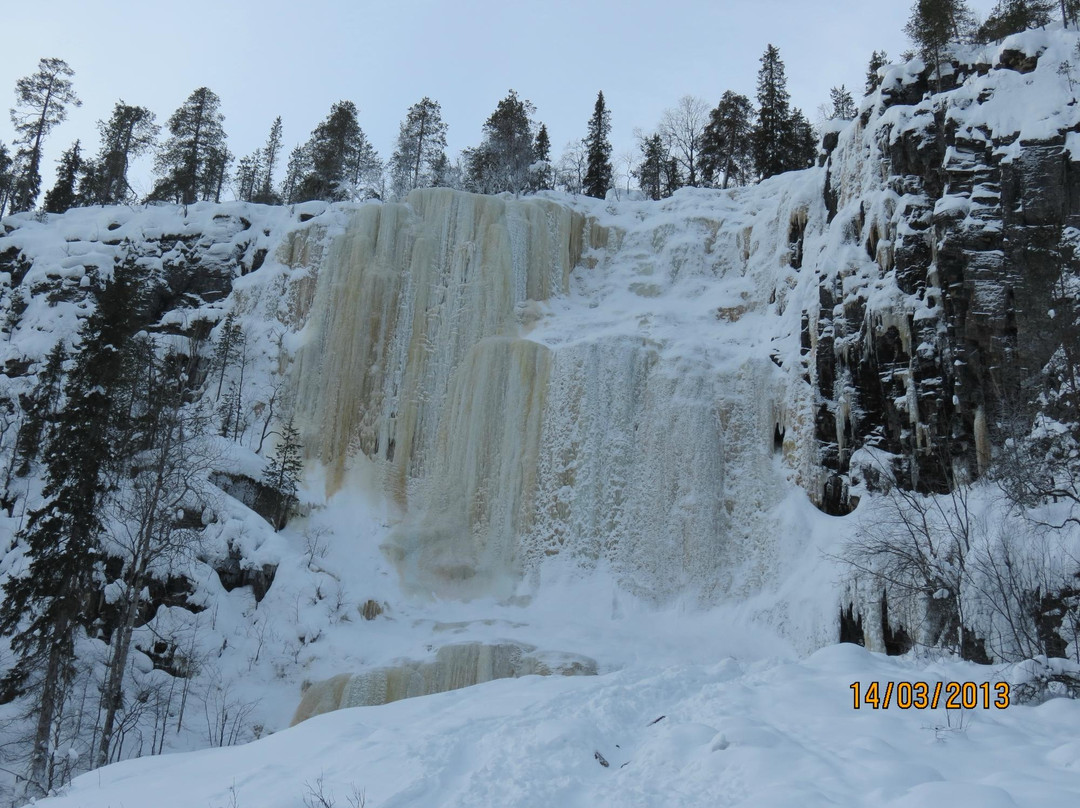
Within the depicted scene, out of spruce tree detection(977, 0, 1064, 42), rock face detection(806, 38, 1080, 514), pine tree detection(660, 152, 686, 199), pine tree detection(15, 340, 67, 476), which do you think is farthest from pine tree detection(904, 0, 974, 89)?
pine tree detection(15, 340, 67, 476)

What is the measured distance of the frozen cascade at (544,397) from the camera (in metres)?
24.0

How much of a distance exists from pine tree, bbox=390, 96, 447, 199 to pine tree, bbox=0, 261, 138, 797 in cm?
2860

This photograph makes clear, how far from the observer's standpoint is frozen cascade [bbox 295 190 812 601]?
946 inches

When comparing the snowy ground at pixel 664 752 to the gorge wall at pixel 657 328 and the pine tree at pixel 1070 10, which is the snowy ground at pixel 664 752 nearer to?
the gorge wall at pixel 657 328

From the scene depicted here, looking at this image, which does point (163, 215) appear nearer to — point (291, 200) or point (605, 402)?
point (291, 200)

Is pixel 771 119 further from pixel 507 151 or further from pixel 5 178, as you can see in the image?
pixel 5 178

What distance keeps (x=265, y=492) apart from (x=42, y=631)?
797cm

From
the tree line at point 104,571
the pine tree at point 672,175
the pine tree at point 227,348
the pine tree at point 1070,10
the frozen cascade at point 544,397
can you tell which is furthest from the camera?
the pine tree at point 672,175

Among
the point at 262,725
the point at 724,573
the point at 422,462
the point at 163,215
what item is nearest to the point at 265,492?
the point at 422,462

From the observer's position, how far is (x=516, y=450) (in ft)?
85.1

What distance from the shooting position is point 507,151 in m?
42.6

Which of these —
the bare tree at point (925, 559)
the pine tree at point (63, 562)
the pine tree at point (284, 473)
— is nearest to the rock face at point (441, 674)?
the pine tree at point (63, 562)

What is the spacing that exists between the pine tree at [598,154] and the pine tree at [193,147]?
2077 centimetres

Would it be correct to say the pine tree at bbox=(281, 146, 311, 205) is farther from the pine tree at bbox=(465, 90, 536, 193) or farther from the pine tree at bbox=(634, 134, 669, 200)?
the pine tree at bbox=(634, 134, 669, 200)
